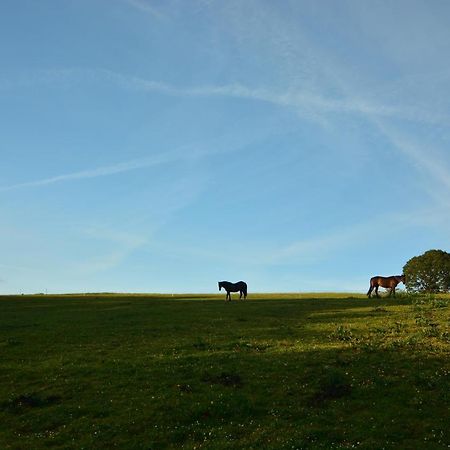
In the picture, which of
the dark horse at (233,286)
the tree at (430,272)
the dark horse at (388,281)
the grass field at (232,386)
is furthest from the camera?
the tree at (430,272)

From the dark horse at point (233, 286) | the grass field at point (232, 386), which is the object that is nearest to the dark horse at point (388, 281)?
the dark horse at point (233, 286)

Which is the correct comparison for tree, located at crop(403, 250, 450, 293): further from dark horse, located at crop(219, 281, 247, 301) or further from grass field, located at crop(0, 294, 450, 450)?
grass field, located at crop(0, 294, 450, 450)

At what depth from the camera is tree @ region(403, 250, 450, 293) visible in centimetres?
10625

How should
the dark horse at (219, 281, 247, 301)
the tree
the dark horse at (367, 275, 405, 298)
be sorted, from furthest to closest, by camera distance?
1. the tree
2. the dark horse at (219, 281, 247, 301)
3. the dark horse at (367, 275, 405, 298)

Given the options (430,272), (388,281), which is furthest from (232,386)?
(430,272)

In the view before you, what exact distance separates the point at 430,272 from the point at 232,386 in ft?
308

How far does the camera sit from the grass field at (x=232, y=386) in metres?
20.4

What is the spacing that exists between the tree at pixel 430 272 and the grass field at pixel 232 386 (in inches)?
2809

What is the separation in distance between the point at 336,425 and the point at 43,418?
13508mm

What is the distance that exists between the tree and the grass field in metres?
71.4

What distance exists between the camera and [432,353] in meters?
28.6

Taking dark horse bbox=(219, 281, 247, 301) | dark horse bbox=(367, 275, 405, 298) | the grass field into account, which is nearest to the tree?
dark horse bbox=(367, 275, 405, 298)

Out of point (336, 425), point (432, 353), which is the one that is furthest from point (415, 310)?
point (336, 425)

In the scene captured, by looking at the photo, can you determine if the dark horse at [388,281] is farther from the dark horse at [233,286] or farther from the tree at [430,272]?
the tree at [430,272]
